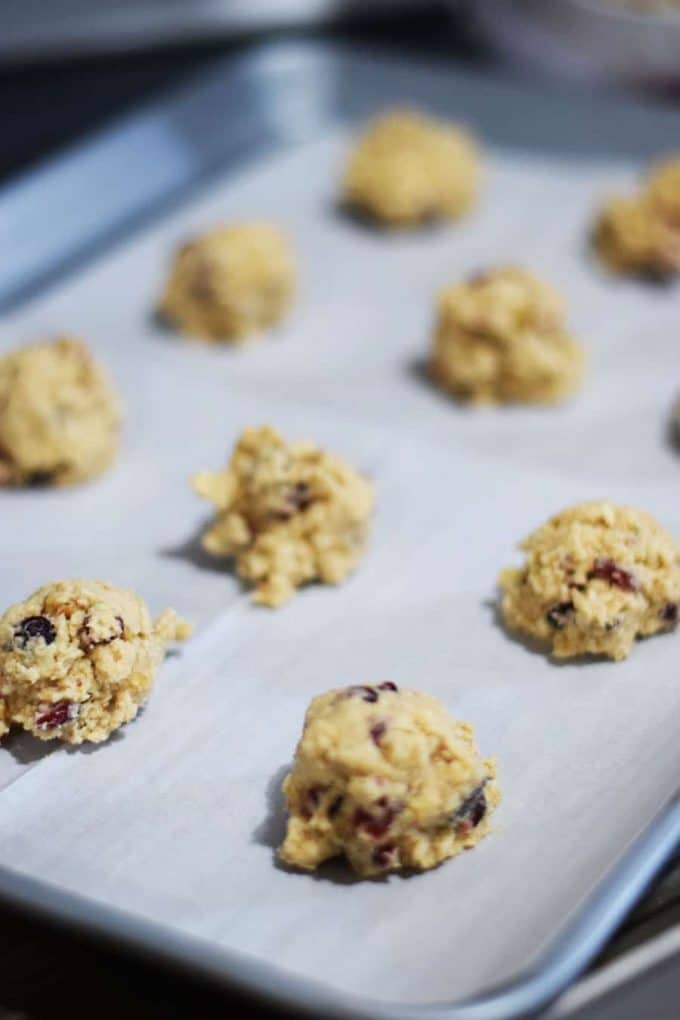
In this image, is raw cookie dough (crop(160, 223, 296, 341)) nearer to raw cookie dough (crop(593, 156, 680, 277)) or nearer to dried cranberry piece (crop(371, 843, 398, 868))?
raw cookie dough (crop(593, 156, 680, 277))

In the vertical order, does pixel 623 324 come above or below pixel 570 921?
above

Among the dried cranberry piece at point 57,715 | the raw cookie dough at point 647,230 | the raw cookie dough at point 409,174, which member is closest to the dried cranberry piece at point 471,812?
the dried cranberry piece at point 57,715

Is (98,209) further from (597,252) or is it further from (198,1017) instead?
(198,1017)

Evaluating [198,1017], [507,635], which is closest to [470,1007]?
[198,1017]

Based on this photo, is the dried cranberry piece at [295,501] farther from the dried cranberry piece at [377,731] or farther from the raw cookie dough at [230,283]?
the raw cookie dough at [230,283]

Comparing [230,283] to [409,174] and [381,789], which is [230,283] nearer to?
[409,174]

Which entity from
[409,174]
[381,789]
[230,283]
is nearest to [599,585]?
[381,789]
